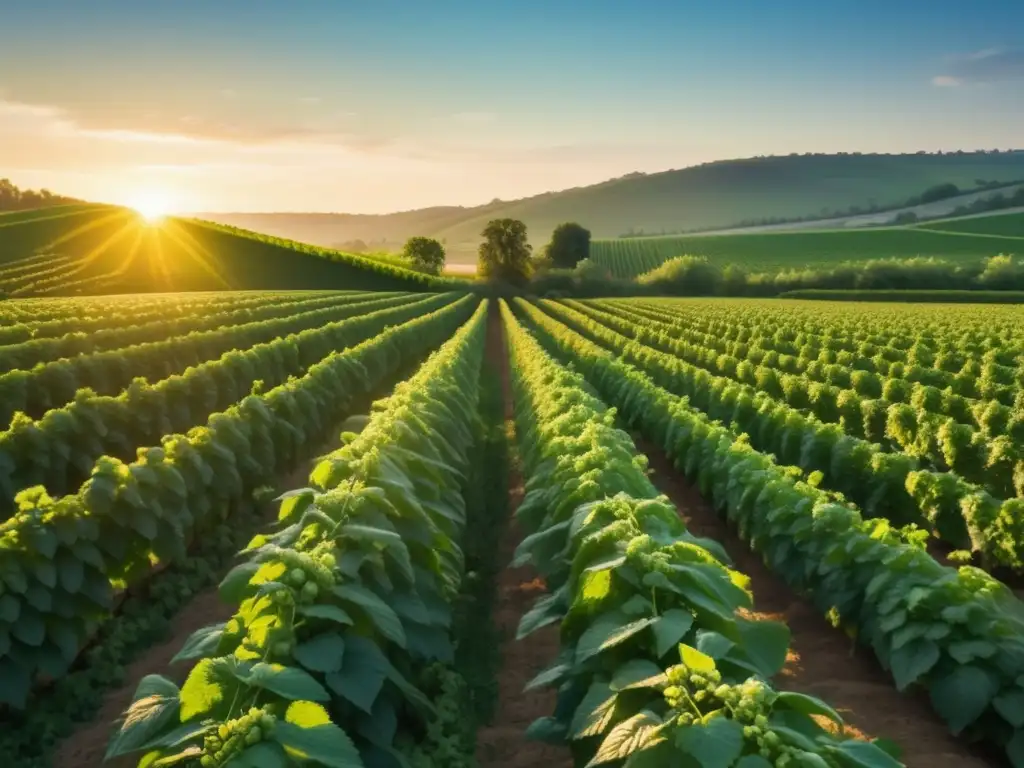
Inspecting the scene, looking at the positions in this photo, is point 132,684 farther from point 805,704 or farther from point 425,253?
point 425,253

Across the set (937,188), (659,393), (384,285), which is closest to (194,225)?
(384,285)

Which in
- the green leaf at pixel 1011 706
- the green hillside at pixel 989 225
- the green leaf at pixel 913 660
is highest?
the green hillside at pixel 989 225

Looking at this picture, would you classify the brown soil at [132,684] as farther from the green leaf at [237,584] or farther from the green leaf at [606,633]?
the green leaf at [606,633]

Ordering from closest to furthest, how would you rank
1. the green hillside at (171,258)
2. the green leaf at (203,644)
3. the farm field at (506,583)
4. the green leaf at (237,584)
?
the farm field at (506,583) < the green leaf at (203,644) < the green leaf at (237,584) < the green hillside at (171,258)

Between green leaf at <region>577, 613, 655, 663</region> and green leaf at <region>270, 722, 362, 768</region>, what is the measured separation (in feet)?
3.96

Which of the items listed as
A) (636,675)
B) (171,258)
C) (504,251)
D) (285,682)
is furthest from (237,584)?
(504,251)

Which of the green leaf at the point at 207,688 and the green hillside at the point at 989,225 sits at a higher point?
the green hillside at the point at 989,225

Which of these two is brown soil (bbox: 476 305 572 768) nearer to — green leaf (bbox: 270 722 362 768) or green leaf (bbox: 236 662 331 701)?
green leaf (bbox: 236 662 331 701)

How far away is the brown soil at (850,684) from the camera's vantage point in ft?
18.6

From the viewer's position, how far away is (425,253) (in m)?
124

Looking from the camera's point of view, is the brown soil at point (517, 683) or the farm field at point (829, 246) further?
the farm field at point (829, 246)

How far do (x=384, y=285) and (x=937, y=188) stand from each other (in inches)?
4569

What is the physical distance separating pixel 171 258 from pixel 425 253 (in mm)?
50104

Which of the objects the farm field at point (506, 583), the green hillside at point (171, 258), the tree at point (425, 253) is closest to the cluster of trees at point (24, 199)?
the green hillside at point (171, 258)
